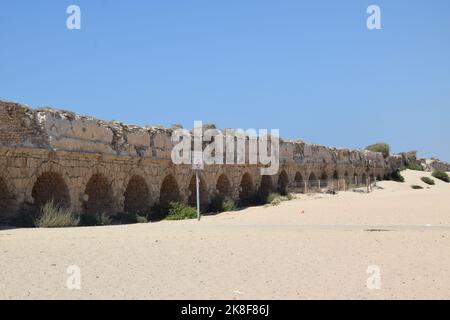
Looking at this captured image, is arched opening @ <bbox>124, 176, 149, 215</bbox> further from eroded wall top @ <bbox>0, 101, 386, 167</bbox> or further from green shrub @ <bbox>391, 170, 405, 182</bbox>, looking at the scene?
green shrub @ <bbox>391, 170, 405, 182</bbox>

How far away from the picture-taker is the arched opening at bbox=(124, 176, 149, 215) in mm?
16188

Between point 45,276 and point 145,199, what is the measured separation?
10761mm

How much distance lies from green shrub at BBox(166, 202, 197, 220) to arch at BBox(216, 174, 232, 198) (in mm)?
5236

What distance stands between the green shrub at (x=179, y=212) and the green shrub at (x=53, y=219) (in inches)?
137

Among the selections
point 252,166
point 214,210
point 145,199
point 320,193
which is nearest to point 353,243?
point 145,199

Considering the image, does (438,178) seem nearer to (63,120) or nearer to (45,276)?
(63,120)

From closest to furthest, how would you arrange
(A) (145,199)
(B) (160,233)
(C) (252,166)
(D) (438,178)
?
(B) (160,233) → (A) (145,199) → (C) (252,166) → (D) (438,178)

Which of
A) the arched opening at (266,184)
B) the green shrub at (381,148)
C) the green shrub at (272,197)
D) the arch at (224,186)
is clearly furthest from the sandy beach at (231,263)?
the green shrub at (381,148)

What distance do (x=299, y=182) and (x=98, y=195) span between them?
15.3m

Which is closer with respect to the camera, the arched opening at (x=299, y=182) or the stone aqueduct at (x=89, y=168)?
the stone aqueduct at (x=89, y=168)

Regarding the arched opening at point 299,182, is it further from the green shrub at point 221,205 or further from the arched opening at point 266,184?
the green shrub at point 221,205

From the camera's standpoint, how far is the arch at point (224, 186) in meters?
21.1

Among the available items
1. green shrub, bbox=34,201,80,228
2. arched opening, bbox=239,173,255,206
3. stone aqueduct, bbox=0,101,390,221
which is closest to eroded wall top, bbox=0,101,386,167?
stone aqueduct, bbox=0,101,390,221
